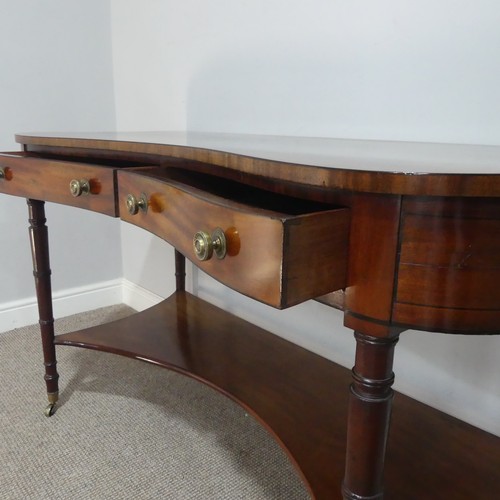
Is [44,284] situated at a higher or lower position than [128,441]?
higher

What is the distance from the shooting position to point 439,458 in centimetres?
78

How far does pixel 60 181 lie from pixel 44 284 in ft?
1.18

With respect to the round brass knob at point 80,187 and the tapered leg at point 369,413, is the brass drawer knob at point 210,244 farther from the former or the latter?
the round brass knob at point 80,187

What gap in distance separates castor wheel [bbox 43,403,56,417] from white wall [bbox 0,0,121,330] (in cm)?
58

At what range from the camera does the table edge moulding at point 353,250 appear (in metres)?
0.41

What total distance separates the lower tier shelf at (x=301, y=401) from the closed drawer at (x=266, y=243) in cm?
40

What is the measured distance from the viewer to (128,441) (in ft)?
3.59

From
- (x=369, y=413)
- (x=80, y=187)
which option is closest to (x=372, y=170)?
(x=369, y=413)

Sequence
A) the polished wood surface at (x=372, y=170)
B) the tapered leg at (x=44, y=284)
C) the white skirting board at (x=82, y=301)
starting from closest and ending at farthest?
the polished wood surface at (x=372, y=170) < the tapered leg at (x=44, y=284) < the white skirting board at (x=82, y=301)

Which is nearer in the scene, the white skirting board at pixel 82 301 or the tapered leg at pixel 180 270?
the tapered leg at pixel 180 270

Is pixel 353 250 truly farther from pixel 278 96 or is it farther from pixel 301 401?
pixel 278 96

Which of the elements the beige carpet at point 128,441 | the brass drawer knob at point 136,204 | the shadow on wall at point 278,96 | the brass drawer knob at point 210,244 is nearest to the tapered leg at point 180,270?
the beige carpet at point 128,441

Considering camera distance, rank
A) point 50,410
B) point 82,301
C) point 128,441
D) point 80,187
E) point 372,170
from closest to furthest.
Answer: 1. point 372,170
2. point 80,187
3. point 128,441
4. point 50,410
5. point 82,301

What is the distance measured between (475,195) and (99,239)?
1629 millimetres
